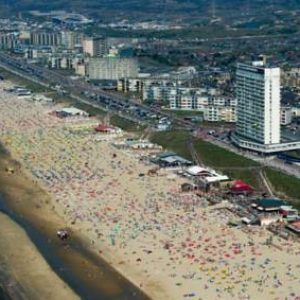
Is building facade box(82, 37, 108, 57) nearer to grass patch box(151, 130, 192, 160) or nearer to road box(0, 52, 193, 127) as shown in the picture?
road box(0, 52, 193, 127)

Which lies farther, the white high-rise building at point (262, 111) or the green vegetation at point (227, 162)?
the white high-rise building at point (262, 111)

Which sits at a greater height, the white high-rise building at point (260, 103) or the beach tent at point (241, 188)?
the white high-rise building at point (260, 103)

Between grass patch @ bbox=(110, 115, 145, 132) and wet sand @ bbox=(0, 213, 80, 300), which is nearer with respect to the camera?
wet sand @ bbox=(0, 213, 80, 300)

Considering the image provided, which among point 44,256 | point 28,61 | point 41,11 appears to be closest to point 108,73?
point 28,61

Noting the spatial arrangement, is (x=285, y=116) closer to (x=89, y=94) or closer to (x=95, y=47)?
(x=89, y=94)

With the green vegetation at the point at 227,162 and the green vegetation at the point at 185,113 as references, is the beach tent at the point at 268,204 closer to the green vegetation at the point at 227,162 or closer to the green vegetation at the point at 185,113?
the green vegetation at the point at 227,162

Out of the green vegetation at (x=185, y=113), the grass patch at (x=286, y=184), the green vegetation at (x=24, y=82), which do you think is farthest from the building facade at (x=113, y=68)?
the grass patch at (x=286, y=184)

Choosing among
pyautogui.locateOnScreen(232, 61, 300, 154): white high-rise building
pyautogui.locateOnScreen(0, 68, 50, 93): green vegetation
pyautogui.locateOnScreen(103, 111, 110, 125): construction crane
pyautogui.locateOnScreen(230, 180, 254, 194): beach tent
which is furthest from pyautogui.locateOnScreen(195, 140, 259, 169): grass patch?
pyautogui.locateOnScreen(0, 68, 50, 93): green vegetation

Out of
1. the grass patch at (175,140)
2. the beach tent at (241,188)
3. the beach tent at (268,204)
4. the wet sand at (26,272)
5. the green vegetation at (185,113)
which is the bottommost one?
the wet sand at (26,272)
